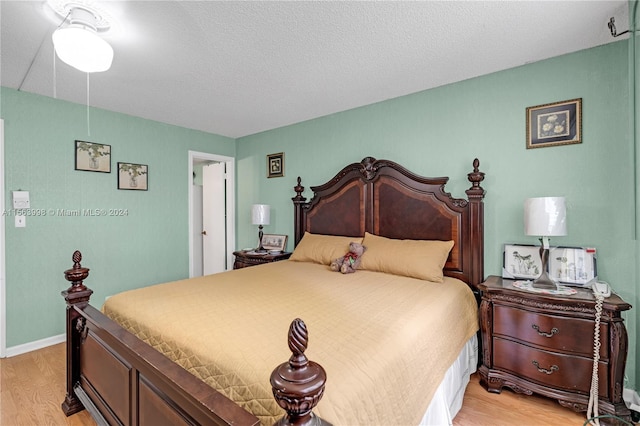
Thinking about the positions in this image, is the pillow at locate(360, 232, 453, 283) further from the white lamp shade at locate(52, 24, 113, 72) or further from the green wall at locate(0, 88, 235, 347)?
the green wall at locate(0, 88, 235, 347)

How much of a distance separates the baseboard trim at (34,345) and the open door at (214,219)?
204 cm

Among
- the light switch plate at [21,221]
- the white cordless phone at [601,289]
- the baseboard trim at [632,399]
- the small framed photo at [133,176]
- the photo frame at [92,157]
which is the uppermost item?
the photo frame at [92,157]

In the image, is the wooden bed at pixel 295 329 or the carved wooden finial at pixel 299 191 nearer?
the wooden bed at pixel 295 329

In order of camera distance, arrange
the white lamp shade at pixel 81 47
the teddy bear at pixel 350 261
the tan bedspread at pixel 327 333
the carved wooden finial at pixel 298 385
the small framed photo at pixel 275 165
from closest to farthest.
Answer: the carved wooden finial at pixel 298 385 < the tan bedspread at pixel 327 333 < the white lamp shade at pixel 81 47 < the teddy bear at pixel 350 261 < the small framed photo at pixel 275 165

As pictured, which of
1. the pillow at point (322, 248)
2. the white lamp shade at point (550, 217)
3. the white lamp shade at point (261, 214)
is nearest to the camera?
the white lamp shade at point (550, 217)

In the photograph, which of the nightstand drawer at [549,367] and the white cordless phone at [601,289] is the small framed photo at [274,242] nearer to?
the nightstand drawer at [549,367]

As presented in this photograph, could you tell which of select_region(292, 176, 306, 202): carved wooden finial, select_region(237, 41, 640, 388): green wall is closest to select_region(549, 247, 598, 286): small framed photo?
select_region(237, 41, 640, 388): green wall

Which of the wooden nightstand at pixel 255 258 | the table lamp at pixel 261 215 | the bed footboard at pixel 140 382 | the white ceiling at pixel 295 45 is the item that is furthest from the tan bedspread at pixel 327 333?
the white ceiling at pixel 295 45

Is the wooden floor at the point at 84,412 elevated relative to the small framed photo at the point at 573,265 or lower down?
lower down

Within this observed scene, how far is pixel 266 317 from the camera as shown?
152 cm

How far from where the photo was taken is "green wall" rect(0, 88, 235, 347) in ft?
9.16

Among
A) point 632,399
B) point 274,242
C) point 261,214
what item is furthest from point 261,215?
point 632,399

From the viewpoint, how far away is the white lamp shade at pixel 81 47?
1622 mm

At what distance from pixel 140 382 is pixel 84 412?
1.16 m
